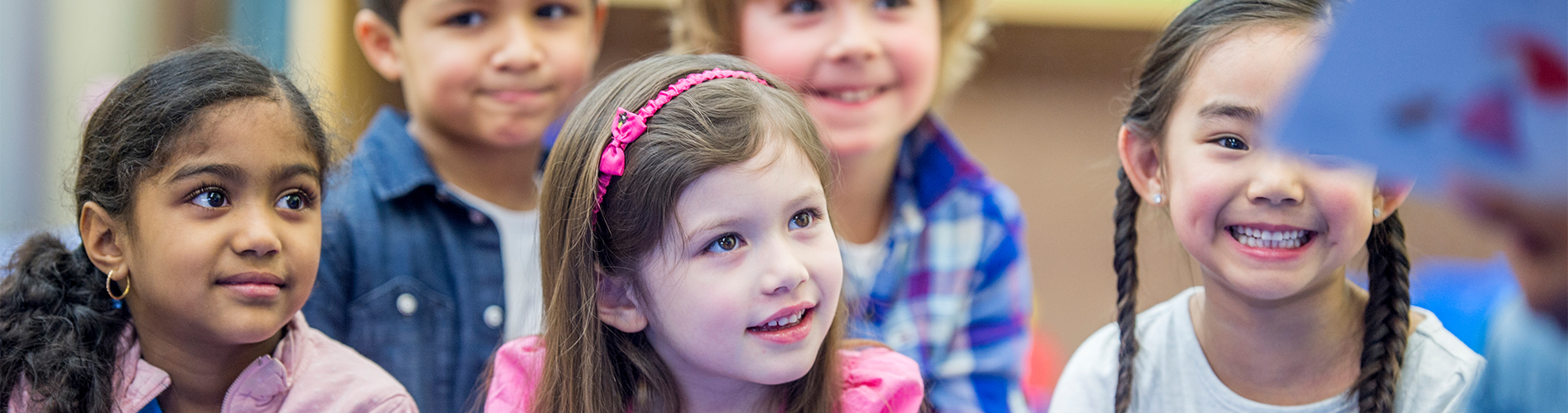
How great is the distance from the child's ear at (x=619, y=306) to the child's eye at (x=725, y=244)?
10cm

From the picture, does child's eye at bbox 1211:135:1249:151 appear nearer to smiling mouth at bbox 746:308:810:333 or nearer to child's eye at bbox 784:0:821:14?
smiling mouth at bbox 746:308:810:333

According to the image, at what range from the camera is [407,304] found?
4.33 feet

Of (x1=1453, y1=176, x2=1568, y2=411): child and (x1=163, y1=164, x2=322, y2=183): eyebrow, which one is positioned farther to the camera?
(x1=163, y1=164, x2=322, y2=183): eyebrow

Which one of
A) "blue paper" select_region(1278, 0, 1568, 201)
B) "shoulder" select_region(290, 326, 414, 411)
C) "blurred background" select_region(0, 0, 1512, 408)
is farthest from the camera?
"blurred background" select_region(0, 0, 1512, 408)

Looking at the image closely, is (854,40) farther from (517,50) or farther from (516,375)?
(516,375)

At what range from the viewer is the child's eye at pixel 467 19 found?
1.35 m

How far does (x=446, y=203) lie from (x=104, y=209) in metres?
0.49

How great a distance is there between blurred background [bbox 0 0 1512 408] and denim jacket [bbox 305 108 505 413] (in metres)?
0.14

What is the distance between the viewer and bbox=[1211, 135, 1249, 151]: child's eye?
935 millimetres

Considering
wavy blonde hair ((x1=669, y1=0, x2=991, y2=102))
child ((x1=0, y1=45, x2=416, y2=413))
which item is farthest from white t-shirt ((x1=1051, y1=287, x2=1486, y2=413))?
child ((x1=0, y1=45, x2=416, y2=413))

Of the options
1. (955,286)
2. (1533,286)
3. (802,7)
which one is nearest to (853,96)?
(802,7)

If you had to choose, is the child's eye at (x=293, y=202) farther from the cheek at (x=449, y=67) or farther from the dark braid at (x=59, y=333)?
the cheek at (x=449, y=67)

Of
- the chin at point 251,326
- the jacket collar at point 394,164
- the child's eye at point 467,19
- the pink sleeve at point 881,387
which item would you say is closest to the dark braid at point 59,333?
the chin at point 251,326

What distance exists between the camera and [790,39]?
1.39 m
